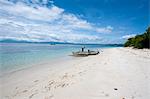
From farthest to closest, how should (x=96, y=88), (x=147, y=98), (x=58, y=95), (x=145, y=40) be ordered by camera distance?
(x=145, y=40) → (x=96, y=88) → (x=58, y=95) → (x=147, y=98)

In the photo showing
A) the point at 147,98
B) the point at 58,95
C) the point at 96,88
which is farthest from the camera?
the point at 96,88

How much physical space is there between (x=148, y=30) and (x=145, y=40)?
13.9 feet

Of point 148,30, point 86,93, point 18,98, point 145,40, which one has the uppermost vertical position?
point 148,30

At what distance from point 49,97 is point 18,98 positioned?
1.50 m

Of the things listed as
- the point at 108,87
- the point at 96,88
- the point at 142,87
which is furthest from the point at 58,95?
the point at 142,87

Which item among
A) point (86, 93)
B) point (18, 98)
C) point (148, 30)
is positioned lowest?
point (18, 98)

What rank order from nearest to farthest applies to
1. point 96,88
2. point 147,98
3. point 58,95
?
point 147,98, point 58,95, point 96,88

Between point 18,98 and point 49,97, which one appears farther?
point 18,98

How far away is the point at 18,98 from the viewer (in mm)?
6203

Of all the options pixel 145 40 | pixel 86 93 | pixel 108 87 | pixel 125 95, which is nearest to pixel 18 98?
pixel 86 93

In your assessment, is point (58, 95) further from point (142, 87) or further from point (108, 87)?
point (142, 87)

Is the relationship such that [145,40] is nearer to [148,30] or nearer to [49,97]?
[148,30]

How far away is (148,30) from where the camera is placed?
48719 millimetres

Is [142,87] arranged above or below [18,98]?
above
